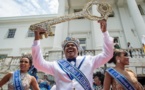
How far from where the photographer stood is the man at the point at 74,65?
2.11 metres

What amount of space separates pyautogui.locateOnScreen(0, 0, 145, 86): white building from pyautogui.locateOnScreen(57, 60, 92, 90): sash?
33.0 ft

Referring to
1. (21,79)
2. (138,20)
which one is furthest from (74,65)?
(138,20)

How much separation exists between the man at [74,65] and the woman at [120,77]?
363mm

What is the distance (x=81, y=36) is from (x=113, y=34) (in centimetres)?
337

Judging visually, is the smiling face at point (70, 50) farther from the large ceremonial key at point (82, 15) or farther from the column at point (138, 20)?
the column at point (138, 20)

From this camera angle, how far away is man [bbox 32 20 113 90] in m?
2.11

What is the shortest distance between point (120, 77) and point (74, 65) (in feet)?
2.47

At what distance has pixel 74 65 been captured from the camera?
89.1 inches

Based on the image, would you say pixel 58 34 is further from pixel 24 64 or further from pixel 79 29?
pixel 24 64

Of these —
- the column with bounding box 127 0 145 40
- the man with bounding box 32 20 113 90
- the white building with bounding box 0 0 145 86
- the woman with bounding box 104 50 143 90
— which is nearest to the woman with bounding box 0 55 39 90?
the man with bounding box 32 20 113 90

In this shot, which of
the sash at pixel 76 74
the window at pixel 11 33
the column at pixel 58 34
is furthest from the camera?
the window at pixel 11 33

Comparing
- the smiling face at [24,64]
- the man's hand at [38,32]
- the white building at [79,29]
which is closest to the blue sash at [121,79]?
the man's hand at [38,32]

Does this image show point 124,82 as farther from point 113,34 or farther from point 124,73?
point 113,34

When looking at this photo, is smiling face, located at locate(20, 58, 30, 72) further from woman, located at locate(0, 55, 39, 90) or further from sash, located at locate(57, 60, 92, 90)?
sash, located at locate(57, 60, 92, 90)
